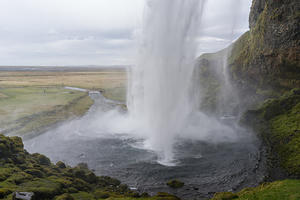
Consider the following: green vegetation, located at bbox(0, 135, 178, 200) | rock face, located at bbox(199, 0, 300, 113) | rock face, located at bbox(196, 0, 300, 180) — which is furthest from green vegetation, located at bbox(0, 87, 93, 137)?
rock face, located at bbox(199, 0, 300, 113)

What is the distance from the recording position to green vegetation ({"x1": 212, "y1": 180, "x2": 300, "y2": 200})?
1894cm

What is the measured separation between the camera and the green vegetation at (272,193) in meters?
18.9

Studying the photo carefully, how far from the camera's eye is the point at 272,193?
1991 centimetres

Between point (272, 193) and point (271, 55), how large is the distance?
119 feet

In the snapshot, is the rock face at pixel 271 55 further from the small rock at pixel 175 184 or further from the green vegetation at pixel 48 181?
Answer: the green vegetation at pixel 48 181

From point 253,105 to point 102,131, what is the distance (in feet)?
115

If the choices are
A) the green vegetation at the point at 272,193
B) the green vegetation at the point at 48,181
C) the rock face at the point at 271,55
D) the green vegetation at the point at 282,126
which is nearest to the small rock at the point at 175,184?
the green vegetation at the point at 48,181

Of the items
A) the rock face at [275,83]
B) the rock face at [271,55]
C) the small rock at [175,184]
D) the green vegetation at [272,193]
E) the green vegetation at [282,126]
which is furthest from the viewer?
the rock face at [271,55]

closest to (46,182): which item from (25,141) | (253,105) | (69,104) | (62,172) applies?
(62,172)

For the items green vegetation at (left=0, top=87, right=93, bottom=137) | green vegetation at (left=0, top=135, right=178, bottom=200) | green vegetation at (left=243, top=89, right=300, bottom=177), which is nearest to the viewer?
green vegetation at (left=0, top=135, right=178, bottom=200)

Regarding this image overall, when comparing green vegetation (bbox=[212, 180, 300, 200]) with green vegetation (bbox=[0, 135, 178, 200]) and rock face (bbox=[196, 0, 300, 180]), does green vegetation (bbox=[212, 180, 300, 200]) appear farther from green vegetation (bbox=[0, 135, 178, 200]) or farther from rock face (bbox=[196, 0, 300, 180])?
green vegetation (bbox=[0, 135, 178, 200])

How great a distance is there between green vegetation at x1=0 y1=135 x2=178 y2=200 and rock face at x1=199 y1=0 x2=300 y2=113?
3669 cm

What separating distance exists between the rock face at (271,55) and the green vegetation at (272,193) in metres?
28.3

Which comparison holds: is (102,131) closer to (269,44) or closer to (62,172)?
(62,172)
